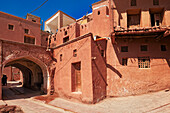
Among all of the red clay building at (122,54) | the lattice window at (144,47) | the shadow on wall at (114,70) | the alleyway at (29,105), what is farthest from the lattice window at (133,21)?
the alleyway at (29,105)

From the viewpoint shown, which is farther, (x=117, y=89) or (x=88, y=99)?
(x=117, y=89)

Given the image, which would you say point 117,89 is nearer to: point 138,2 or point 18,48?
point 138,2

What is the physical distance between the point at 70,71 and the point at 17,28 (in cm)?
1244

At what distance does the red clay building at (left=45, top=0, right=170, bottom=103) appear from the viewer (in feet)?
38.6

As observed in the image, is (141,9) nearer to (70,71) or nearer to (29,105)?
(70,71)

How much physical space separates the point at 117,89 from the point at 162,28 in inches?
273

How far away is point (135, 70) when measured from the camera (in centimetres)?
1259

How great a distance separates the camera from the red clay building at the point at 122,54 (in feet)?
38.6

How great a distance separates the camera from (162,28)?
37.5ft

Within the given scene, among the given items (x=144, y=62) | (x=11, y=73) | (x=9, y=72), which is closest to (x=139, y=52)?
(x=144, y=62)

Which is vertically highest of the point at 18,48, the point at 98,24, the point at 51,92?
the point at 98,24

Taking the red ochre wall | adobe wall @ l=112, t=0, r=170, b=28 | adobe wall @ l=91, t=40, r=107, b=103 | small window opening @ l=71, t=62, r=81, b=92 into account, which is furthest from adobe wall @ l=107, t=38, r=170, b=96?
the red ochre wall

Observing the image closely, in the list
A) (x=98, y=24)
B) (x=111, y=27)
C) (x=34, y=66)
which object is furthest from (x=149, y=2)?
(x=34, y=66)

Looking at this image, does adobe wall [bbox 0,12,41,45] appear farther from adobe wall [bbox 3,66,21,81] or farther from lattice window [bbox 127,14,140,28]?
lattice window [bbox 127,14,140,28]
